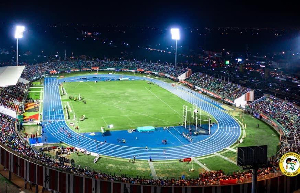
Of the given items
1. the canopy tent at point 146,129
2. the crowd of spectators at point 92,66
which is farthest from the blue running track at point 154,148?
the crowd of spectators at point 92,66

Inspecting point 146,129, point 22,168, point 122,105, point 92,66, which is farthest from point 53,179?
point 92,66

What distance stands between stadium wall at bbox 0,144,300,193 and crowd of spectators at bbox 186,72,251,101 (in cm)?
4260

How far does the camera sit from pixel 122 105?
7575cm

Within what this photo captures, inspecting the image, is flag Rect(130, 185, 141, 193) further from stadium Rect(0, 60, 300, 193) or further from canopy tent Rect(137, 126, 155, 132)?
canopy tent Rect(137, 126, 155, 132)

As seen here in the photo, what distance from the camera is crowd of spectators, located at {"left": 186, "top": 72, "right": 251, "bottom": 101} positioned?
265ft

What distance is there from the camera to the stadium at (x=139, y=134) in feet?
123

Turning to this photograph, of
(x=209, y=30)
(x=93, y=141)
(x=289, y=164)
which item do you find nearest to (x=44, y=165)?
(x=93, y=141)

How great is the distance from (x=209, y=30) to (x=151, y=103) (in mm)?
115521

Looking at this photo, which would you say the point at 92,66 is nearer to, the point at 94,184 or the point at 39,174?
the point at 39,174

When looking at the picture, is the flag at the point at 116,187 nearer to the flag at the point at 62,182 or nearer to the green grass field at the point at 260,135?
the flag at the point at 62,182

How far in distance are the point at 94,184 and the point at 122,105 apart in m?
40.3

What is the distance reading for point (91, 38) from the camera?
193875mm

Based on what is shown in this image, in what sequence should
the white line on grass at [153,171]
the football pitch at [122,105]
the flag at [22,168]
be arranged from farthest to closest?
1. the football pitch at [122,105]
2. the white line on grass at [153,171]
3. the flag at [22,168]

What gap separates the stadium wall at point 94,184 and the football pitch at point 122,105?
63.4 feet
